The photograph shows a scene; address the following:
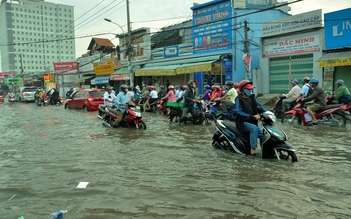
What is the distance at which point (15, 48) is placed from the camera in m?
108

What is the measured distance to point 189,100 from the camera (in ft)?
35.3

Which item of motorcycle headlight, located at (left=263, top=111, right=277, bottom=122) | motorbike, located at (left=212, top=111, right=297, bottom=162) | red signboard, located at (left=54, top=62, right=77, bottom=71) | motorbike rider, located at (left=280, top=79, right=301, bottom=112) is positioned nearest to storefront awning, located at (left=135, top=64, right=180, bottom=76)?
motorbike rider, located at (left=280, top=79, right=301, bottom=112)

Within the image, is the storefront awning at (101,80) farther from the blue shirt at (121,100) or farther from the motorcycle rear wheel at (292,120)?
the motorcycle rear wheel at (292,120)

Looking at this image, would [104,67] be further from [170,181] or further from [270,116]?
[170,181]

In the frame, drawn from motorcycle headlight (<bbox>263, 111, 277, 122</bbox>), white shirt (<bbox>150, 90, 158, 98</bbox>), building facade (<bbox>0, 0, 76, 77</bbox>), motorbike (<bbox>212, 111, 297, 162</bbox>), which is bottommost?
motorbike (<bbox>212, 111, 297, 162</bbox>)

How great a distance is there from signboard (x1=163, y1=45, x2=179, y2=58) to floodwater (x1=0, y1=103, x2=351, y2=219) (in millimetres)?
18480

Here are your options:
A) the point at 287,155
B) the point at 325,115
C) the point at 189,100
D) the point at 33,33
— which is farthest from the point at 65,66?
the point at 33,33

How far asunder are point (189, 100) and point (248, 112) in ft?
16.0

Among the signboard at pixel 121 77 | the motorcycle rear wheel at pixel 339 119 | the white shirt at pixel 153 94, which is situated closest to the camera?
the motorcycle rear wheel at pixel 339 119

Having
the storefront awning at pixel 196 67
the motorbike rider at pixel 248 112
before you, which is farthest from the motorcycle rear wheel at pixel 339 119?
the storefront awning at pixel 196 67

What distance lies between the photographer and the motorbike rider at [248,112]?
5.90 meters

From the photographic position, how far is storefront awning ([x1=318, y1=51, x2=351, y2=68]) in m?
14.9

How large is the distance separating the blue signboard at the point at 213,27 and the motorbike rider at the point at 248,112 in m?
16.0

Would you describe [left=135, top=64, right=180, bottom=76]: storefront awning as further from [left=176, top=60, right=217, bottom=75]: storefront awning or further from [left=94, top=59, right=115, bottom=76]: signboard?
[left=94, top=59, right=115, bottom=76]: signboard
